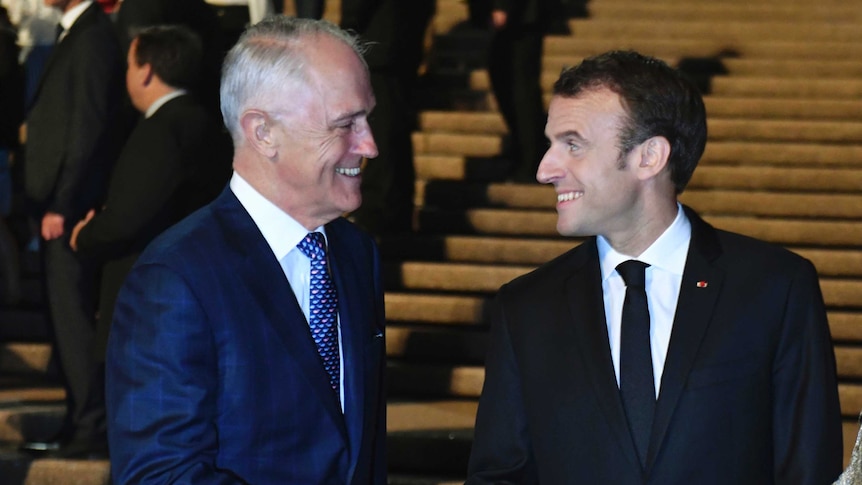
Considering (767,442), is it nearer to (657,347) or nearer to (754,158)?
(657,347)

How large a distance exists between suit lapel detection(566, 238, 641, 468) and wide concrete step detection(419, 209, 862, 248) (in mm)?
4035

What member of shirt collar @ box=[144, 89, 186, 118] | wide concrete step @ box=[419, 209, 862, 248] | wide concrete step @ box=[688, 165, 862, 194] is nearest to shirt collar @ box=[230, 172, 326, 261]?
shirt collar @ box=[144, 89, 186, 118]

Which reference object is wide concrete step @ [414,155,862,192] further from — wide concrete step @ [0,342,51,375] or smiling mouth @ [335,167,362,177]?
smiling mouth @ [335,167,362,177]

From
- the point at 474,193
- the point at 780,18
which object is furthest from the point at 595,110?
the point at 780,18

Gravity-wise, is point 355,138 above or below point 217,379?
above

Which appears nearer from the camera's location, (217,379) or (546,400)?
(217,379)

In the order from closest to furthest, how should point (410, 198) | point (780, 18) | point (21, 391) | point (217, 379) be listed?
point (217, 379), point (21, 391), point (410, 198), point (780, 18)

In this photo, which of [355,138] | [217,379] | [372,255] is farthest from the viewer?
[372,255]

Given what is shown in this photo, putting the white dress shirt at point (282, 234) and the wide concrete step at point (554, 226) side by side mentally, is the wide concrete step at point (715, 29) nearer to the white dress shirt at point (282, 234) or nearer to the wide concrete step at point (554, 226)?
the wide concrete step at point (554, 226)

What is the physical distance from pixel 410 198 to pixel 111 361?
4412 mm

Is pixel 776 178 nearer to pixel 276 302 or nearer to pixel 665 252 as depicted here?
pixel 665 252

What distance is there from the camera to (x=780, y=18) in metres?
9.55

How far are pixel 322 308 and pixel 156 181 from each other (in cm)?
228

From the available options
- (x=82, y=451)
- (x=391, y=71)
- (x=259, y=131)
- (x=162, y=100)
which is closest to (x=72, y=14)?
(x=162, y=100)
